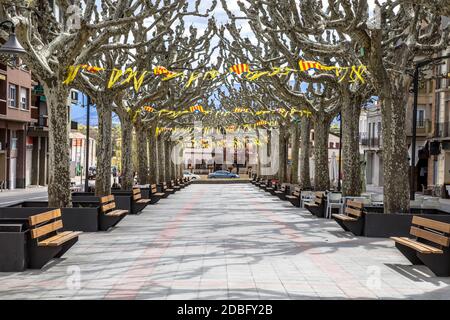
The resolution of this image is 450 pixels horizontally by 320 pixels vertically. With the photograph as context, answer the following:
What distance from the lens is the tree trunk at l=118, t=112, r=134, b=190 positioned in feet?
85.5

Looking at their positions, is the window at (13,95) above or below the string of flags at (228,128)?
above

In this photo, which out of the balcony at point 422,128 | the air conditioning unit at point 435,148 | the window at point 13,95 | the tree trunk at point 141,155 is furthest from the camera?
the balcony at point 422,128

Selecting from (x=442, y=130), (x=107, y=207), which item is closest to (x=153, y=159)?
(x=107, y=207)

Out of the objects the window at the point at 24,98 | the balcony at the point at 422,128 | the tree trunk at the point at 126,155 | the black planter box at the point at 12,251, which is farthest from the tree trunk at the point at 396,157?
the balcony at the point at 422,128

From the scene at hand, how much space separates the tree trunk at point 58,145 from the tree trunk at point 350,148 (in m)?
8.86

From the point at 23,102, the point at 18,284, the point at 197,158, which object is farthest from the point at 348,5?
the point at 197,158

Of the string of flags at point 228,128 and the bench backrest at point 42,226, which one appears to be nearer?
the bench backrest at point 42,226

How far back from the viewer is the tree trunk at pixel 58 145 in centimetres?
1564

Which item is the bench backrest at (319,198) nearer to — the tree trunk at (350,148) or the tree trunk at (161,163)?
the tree trunk at (350,148)

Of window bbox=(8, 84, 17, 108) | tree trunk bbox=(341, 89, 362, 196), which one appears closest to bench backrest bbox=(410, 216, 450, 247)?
tree trunk bbox=(341, 89, 362, 196)

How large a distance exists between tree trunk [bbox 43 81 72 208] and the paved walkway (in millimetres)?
1260

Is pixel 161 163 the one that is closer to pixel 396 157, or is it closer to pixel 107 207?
pixel 107 207

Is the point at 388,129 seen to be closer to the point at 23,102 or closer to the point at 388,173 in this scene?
the point at 388,173

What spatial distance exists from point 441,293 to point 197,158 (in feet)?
324
